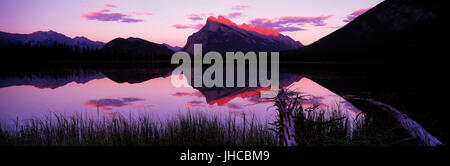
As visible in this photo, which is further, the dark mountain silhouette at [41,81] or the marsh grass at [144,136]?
the dark mountain silhouette at [41,81]

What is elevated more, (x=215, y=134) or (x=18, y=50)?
(x=18, y=50)

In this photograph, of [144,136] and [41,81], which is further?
[41,81]

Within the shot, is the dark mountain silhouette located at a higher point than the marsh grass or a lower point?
higher

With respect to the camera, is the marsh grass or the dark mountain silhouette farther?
the dark mountain silhouette

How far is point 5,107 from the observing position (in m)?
21.0

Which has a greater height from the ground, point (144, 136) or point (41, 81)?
point (41, 81)

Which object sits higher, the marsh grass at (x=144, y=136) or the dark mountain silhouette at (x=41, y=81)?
the dark mountain silhouette at (x=41, y=81)
